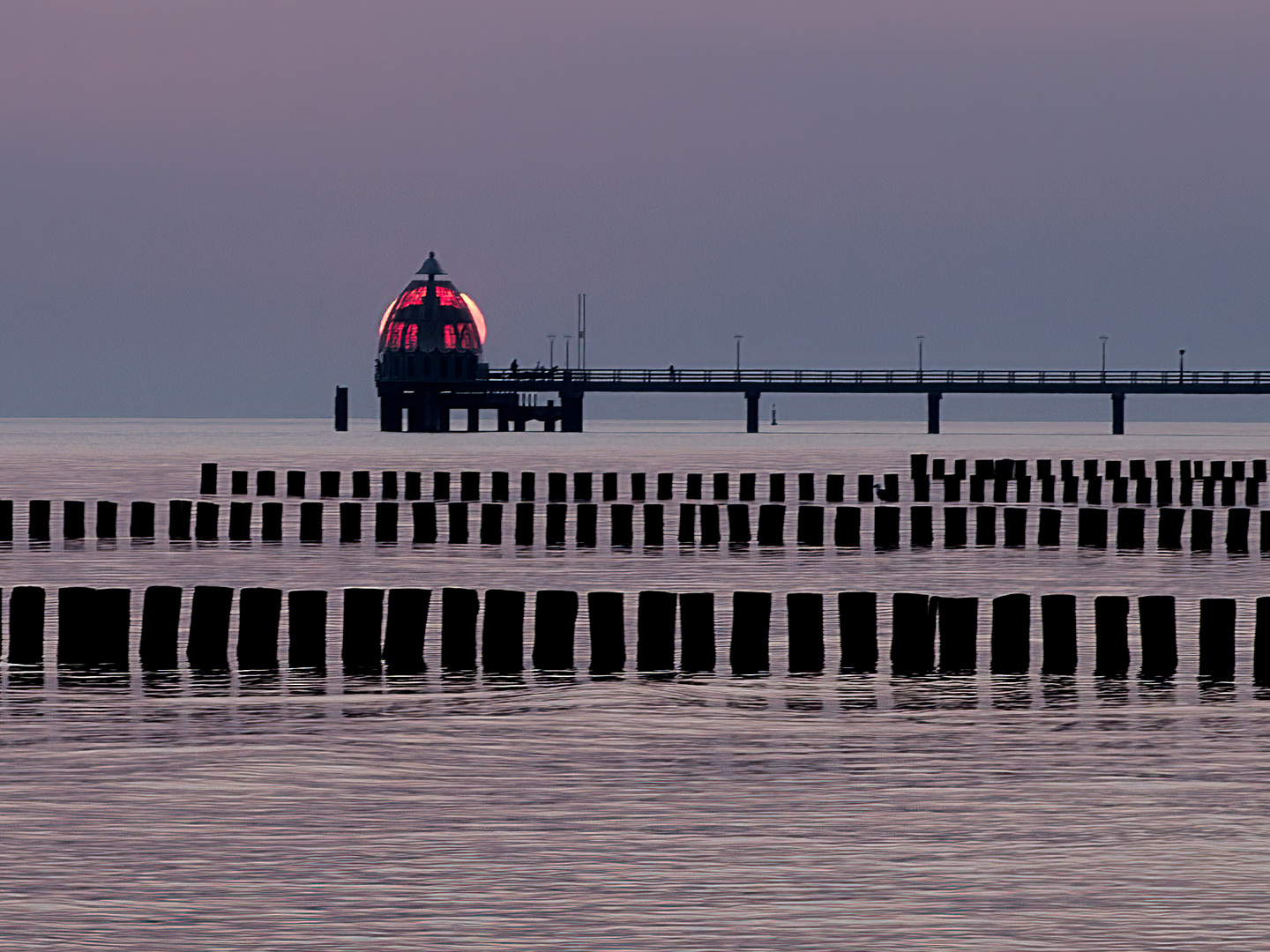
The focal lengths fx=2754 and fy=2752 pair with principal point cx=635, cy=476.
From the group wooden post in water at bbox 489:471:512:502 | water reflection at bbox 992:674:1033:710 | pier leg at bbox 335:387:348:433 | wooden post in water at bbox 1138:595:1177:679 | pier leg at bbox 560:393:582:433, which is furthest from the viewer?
pier leg at bbox 335:387:348:433

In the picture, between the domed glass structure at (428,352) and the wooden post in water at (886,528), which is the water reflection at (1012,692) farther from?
the domed glass structure at (428,352)

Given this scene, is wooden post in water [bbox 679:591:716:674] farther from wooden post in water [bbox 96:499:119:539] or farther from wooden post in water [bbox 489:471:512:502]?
wooden post in water [bbox 489:471:512:502]

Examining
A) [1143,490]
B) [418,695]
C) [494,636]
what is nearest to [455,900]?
[418,695]

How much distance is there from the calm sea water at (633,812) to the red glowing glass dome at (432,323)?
15610 centimetres

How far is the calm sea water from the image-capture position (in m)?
12.1

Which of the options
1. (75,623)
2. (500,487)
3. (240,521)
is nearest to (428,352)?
(500,487)

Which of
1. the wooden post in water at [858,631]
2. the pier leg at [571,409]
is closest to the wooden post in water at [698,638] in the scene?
the wooden post in water at [858,631]

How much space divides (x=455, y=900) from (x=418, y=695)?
26.8ft

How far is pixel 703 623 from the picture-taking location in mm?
22203

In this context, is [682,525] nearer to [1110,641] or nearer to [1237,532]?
[1237,532]

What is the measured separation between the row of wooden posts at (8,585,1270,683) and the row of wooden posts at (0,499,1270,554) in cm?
2004

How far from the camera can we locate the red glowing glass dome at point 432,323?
181m

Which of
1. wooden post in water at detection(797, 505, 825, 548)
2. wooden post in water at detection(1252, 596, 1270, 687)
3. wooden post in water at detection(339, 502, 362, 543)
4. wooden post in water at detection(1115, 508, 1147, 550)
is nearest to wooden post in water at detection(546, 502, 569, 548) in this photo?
wooden post in water at detection(339, 502, 362, 543)

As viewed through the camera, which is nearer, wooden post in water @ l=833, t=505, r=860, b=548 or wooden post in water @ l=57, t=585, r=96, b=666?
wooden post in water @ l=57, t=585, r=96, b=666
